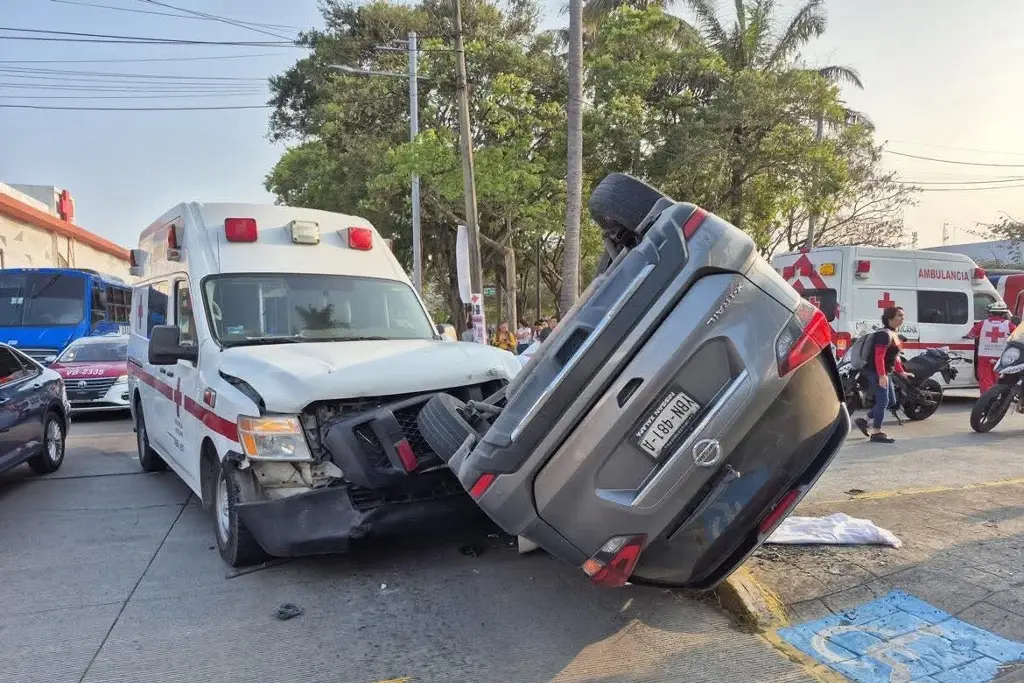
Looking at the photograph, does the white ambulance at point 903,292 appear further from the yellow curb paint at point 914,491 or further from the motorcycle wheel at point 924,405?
the yellow curb paint at point 914,491

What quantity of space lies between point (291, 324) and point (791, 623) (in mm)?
3839

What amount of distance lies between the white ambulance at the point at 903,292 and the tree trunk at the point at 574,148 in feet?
12.1

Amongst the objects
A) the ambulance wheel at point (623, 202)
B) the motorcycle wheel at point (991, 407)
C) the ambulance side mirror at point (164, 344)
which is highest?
the ambulance wheel at point (623, 202)

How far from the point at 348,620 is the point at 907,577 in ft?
10.1

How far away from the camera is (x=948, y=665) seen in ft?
10.6

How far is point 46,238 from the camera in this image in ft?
94.9

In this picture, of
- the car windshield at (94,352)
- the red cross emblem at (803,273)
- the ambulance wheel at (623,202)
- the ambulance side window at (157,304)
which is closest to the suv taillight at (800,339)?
the ambulance wheel at (623,202)

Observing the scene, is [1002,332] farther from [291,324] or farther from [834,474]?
[291,324]

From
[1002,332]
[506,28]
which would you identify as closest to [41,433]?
[1002,332]

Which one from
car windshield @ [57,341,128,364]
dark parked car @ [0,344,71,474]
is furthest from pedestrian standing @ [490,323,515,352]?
dark parked car @ [0,344,71,474]

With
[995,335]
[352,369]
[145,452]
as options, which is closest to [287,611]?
[352,369]

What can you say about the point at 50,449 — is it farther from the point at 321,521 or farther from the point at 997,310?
the point at 997,310

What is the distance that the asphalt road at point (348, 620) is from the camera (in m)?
3.41

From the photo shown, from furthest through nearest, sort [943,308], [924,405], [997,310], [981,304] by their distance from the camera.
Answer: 1. [981,304]
2. [943,308]
3. [997,310]
4. [924,405]
